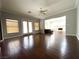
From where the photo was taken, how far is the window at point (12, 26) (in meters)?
6.99

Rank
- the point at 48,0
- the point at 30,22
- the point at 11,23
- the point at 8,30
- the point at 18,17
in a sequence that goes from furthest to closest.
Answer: the point at 30,22, the point at 18,17, the point at 11,23, the point at 8,30, the point at 48,0

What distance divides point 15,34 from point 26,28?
83.6 inches

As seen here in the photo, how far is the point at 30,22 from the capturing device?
10.3 m

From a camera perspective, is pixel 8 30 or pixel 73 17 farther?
pixel 73 17

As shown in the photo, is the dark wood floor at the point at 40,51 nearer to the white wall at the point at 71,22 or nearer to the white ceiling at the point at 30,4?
the white ceiling at the point at 30,4

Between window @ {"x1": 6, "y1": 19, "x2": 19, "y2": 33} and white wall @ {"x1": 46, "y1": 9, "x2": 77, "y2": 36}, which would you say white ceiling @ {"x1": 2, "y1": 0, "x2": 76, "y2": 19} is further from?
white wall @ {"x1": 46, "y1": 9, "x2": 77, "y2": 36}

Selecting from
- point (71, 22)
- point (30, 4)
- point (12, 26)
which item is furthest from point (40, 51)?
point (71, 22)

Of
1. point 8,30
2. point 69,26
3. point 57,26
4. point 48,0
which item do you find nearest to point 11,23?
point 8,30

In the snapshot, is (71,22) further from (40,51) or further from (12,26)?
(40,51)

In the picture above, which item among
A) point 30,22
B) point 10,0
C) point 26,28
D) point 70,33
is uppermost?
point 10,0

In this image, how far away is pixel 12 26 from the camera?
25.0ft

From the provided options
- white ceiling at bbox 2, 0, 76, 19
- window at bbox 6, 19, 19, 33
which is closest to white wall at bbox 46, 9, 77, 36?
white ceiling at bbox 2, 0, 76, 19

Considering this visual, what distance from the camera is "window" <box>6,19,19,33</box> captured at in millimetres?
6985

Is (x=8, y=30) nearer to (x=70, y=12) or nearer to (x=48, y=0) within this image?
(x=48, y=0)
